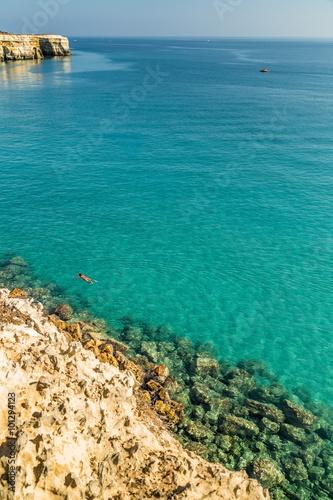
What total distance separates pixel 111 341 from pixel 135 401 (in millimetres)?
8084

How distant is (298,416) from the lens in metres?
23.6

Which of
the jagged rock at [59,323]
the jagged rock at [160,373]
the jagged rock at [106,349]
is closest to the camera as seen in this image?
the jagged rock at [160,373]

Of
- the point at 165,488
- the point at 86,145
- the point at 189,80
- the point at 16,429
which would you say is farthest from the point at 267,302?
the point at 189,80

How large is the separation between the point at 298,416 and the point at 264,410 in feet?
7.21

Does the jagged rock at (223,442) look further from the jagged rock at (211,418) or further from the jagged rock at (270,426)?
the jagged rock at (270,426)

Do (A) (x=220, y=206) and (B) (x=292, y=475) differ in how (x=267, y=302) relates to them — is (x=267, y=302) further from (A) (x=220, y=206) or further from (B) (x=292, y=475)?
(A) (x=220, y=206)

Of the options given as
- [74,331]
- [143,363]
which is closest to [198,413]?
[143,363]

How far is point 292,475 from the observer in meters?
20.3

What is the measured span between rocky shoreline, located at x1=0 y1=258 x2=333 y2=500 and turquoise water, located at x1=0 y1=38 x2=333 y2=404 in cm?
187

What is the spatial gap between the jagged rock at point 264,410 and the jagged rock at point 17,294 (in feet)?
68.1

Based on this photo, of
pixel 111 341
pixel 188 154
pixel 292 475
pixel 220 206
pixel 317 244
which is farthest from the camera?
pixel 188 154

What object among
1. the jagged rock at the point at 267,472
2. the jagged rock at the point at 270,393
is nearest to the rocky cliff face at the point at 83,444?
the jagged rock at the point at 267,472

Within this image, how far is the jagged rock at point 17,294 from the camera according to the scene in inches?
1244

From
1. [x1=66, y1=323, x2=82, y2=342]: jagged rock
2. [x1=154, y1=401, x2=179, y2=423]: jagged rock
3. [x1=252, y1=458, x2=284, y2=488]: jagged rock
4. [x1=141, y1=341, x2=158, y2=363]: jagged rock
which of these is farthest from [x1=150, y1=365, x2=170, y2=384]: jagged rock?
[x1=252, y1=458, x2=284, y2=488]: jagged rock
